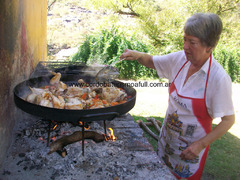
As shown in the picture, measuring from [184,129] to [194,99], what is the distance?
405 mm

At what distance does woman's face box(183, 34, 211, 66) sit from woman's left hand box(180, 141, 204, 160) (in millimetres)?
926

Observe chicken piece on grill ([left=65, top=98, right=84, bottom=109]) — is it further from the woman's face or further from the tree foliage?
the tree foliage

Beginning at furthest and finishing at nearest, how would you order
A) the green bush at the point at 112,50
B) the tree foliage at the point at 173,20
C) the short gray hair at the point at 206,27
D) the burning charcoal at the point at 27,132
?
the tree foliage at the point at 173,20
the green bush at the point at 112,50
the burning charcoal at the point at 27,132
the short gray hair at the point at 206,27

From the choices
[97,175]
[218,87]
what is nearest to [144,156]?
[97,175]

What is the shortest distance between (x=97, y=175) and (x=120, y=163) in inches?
12.9

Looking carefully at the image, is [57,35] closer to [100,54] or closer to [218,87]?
[100,54]

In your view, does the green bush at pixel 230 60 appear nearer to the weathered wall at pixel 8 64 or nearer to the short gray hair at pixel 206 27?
the short gray hair at pixel 206 27

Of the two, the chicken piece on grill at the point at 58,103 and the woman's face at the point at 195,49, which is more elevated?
the woman's face at the point at 195,49

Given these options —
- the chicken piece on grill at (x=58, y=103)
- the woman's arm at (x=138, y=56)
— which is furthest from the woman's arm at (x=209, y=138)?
the chicken piece on grill at (x=58, y=103)

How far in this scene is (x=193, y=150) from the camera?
2201 millimetres

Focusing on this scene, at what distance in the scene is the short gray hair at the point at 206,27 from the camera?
198 centimetres

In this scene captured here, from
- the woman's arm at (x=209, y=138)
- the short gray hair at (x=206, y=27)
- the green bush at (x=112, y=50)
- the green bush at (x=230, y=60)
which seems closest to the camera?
the short gray hair at (x=206, y=27)

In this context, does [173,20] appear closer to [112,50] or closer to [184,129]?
[112,50]

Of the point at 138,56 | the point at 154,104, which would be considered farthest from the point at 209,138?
the point at 154,104
